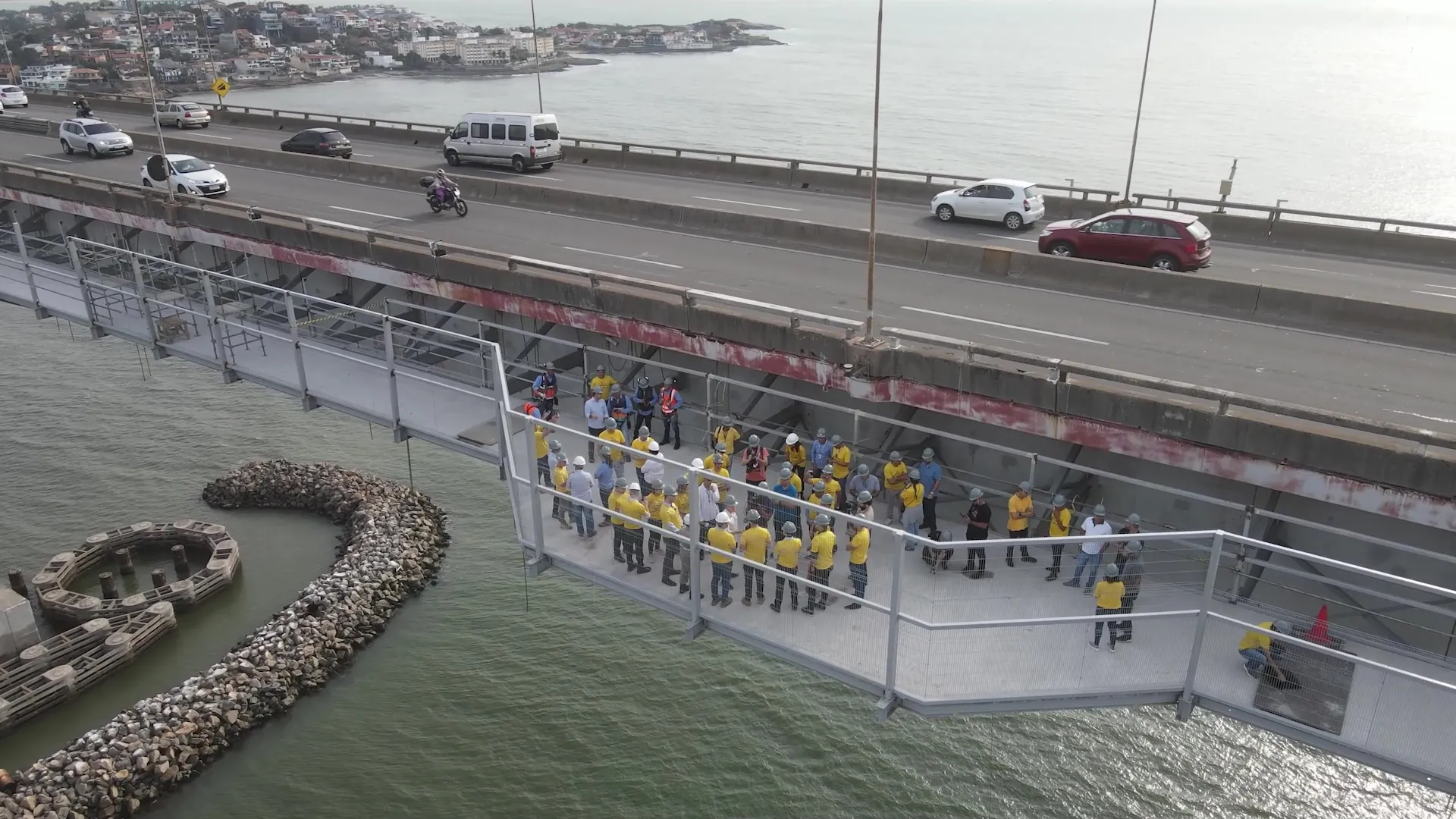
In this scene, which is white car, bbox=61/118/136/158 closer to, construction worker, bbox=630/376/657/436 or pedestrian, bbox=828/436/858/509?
construction worker, bbox=630/376/657/436

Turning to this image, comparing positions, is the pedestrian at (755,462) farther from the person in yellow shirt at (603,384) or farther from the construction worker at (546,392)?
the construction worker at (546,392)

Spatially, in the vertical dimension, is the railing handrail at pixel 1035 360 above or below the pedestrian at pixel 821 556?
above

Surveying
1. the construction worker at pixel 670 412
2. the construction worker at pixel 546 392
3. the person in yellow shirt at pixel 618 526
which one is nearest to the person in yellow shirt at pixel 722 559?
the person in yellow shirt at pixel 618 526

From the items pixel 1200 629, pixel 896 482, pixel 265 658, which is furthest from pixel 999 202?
pixel 265 658

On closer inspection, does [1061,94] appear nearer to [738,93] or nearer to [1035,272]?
[738,93]

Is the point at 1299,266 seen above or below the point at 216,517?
above

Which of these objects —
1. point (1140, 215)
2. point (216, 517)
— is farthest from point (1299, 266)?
point (216, 517)

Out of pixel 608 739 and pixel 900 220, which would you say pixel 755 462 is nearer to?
pixel 608 739
